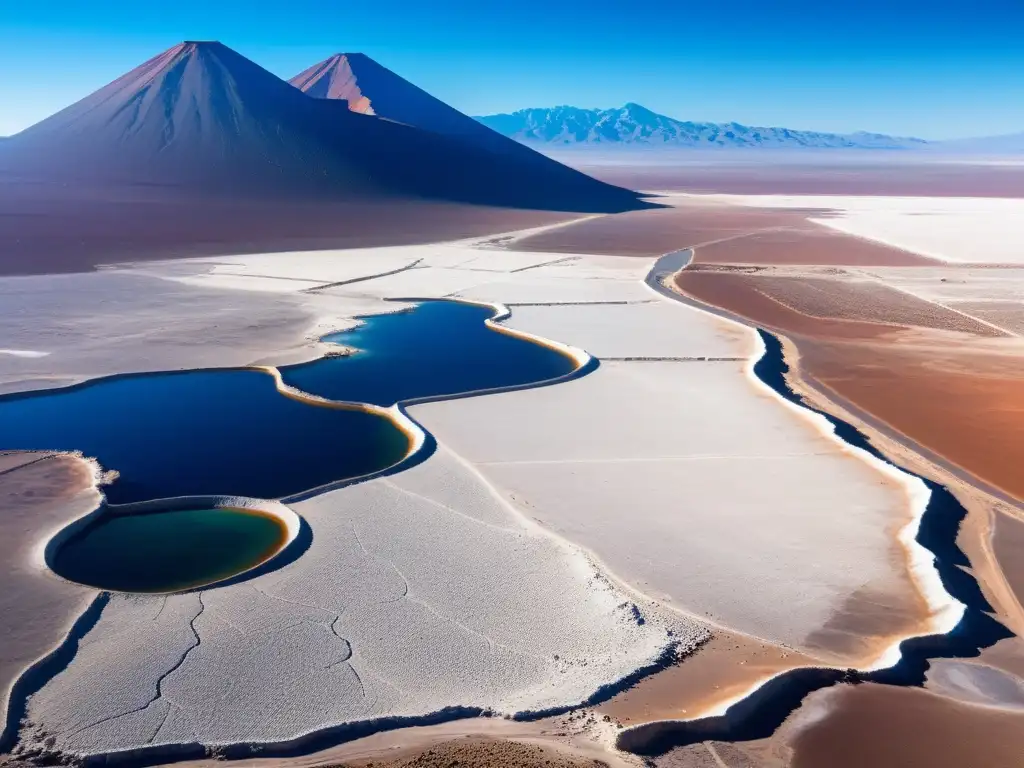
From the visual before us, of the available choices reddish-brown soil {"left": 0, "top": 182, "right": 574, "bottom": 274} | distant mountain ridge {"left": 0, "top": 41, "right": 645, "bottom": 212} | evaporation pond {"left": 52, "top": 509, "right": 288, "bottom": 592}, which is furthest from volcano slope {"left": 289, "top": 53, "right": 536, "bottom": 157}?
evaporation pond {"left": 52, "top": 509, "right": 288, "bottom": 592}

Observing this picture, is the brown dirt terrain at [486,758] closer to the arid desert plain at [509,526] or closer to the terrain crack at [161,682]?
the arid desert plain at [509,526]

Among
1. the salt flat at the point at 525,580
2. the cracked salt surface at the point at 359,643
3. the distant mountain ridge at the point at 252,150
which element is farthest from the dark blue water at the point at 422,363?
the distant mountain ridge at the point at 252,150

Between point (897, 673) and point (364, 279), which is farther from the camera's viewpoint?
point (364, 279)

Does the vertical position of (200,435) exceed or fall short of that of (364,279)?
it falls short

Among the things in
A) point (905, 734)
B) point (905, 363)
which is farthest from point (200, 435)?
point (905, 363)

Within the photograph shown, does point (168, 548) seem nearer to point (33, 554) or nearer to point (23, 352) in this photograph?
point (33, 554)

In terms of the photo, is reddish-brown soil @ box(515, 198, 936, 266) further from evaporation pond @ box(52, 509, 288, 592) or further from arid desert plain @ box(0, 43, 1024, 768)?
evaporation pond @ box(52, 509, 288, 592)
